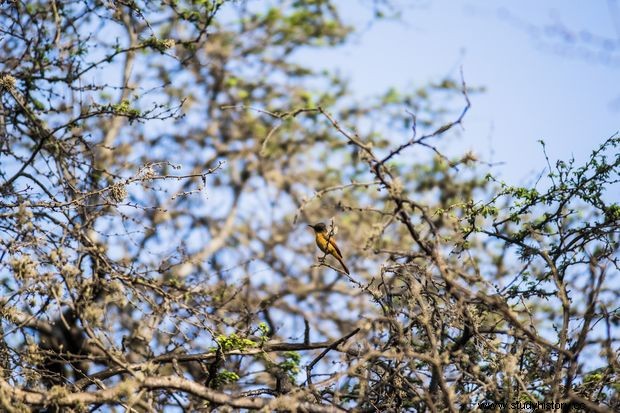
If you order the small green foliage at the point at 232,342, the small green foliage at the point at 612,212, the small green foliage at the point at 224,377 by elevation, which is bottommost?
the small green foliage at the point at 224,377

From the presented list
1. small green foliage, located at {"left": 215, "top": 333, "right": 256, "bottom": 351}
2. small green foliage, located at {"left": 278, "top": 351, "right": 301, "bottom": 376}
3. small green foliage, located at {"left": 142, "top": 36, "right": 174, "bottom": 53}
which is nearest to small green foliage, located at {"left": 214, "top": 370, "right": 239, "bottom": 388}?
small green foliage, located at {"left": 215, "top": 333, "right": 256, "bottom": 351}

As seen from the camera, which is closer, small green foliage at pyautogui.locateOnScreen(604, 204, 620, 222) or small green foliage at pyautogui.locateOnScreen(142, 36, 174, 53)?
small green foliage at pyautogui.locateOnScreen(604, 204, 620, 222)

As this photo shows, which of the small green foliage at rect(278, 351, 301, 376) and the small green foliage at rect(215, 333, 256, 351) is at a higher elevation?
the small green foliage at rect(278, 351, 301, 376)

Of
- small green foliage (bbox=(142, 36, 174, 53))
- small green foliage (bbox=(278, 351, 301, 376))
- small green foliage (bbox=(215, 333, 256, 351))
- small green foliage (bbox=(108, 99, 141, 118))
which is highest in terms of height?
small green foliage (bbox=(142, 36, 174, 53))

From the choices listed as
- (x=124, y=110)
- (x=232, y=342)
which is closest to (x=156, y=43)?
(x=124, y=110)

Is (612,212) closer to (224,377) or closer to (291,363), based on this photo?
(291,363)

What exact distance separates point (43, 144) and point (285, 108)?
7.76m

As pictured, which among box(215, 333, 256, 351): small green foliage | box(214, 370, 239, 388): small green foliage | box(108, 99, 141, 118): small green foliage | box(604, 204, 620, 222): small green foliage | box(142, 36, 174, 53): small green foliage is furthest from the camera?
box(142, 36, 174, 53): small green foliage

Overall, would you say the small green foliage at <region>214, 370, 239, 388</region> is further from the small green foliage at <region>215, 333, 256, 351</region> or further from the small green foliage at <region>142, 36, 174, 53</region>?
the small green foliage at <region>142, 36, 174, 53</region>

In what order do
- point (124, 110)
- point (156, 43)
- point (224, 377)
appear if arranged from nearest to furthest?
point (224, 377) < point (124, 110) < point (156, 43)

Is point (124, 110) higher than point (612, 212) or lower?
higher

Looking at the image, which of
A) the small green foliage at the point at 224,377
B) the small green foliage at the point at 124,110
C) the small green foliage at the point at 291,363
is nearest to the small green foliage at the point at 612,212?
the small green foliage at the point at 291,363

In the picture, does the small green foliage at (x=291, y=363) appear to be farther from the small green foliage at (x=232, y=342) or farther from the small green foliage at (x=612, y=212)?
the small green foliage at (x=612, y=212)

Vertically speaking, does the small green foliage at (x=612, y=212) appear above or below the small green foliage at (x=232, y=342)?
above
